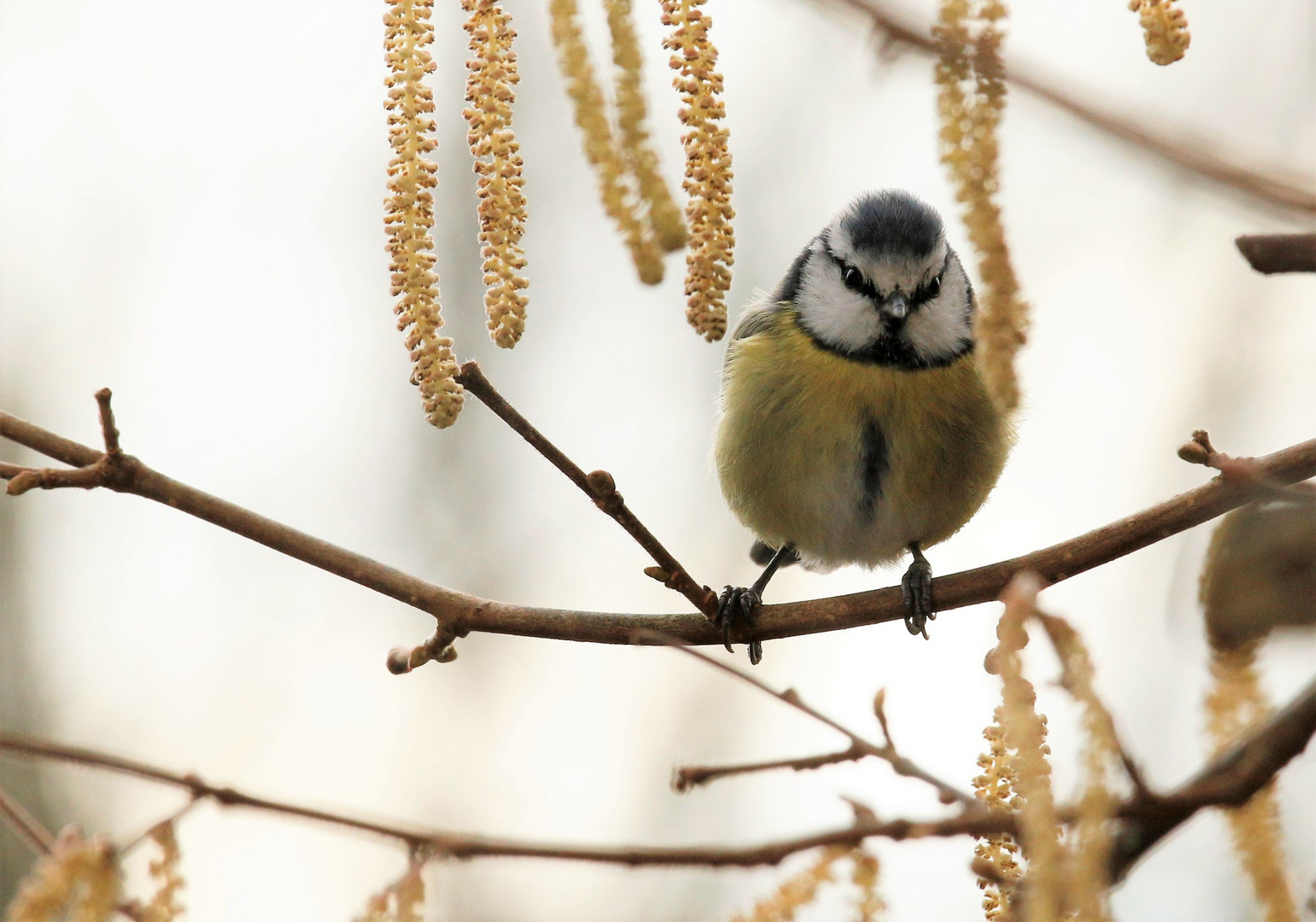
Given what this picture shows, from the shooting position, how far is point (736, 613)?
87.2 inches

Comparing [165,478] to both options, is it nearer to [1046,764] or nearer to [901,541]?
[1046,764]

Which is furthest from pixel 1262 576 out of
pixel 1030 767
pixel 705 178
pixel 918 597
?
pixel 918 597

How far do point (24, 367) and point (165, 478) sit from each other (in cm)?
520

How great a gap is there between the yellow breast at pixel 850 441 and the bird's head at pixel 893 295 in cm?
4

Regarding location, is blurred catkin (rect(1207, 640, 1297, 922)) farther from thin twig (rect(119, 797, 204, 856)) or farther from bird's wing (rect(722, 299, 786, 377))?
bird's wing (rect(722, 299, 786, 377))

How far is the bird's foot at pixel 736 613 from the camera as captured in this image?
2.05 m

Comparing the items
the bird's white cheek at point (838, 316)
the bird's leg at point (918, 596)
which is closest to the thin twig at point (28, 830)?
the bird's leg at point (918, 596)

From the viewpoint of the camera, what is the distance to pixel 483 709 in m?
6.78

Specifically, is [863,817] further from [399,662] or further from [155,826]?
[399,662]

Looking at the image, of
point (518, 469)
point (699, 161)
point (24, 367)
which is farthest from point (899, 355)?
point (24, 367)

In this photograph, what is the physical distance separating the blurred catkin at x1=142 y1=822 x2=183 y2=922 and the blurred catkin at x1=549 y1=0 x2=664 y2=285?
603 millimetres

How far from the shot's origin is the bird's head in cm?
290

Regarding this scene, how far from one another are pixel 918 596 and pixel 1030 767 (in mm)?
1194

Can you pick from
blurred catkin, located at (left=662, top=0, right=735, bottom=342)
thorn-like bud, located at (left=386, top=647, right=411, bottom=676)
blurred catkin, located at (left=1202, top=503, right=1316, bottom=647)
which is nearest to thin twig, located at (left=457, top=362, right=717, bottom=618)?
blurred catkin, located at (left=662, top=0, right=735, bottom=342)
